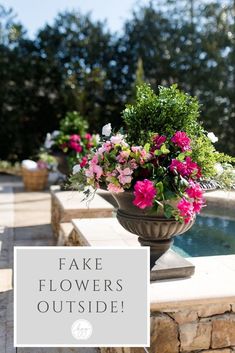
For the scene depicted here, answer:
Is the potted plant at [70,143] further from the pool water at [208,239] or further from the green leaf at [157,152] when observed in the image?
the green leaf at [157,152]

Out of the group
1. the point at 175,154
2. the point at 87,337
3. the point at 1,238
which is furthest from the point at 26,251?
the point at 1,238

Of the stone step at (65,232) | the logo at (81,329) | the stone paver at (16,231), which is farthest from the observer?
the stone step at (65,232)

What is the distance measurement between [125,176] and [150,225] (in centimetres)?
28

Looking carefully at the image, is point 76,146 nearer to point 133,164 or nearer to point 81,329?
point 133,164

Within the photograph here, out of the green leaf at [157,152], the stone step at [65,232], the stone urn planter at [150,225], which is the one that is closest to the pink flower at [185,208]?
the stone urn planter at [150,225]

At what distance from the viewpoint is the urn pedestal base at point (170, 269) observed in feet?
6.88

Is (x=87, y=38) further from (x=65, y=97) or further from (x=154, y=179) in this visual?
(x=154, y=179)

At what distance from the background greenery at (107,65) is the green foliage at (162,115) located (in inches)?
370

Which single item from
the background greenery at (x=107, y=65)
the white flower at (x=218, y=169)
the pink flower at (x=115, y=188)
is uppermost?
the background greenery at (x=107, y=65)

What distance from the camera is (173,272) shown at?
7.00ft

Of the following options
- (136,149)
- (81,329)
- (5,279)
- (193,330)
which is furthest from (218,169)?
(5,279)

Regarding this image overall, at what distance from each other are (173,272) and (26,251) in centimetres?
78

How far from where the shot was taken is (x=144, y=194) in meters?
1.85

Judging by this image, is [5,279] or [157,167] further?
[5,279]
